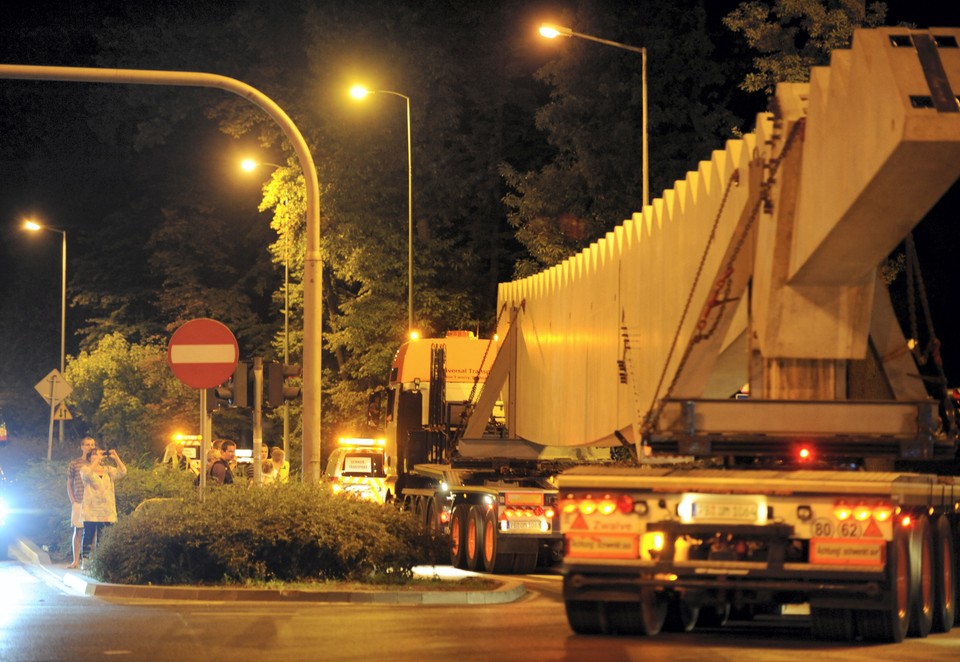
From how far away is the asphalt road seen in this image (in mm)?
13219

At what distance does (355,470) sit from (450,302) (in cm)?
1608

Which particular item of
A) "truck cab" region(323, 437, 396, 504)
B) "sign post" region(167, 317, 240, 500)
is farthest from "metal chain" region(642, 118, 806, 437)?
"truck cab" region(323, 437, 396, 504)

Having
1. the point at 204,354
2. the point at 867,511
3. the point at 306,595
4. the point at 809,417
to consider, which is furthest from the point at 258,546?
the point at 867,511

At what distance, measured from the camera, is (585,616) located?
1474 centimetres

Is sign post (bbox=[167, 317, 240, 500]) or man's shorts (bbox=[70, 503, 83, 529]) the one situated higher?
sign post (bbox=[167, 317, 240, 500])

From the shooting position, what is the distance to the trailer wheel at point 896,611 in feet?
45.5

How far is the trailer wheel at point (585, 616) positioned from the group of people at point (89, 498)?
10.5m

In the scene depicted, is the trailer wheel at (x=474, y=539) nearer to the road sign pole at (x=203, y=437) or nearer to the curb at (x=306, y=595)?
the curb at (x=306, y=595)

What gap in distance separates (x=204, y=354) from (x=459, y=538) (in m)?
6.39

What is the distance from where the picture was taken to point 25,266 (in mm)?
84625

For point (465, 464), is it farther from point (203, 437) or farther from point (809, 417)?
point (809, 417)

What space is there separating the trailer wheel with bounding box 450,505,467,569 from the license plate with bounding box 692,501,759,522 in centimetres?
1179

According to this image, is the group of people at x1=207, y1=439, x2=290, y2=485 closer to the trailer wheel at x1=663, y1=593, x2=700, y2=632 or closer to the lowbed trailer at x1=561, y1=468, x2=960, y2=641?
the trailer wheel at x1=663, y1=593, x2=700, y2=632

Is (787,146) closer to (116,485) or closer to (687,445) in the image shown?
(687,445)
